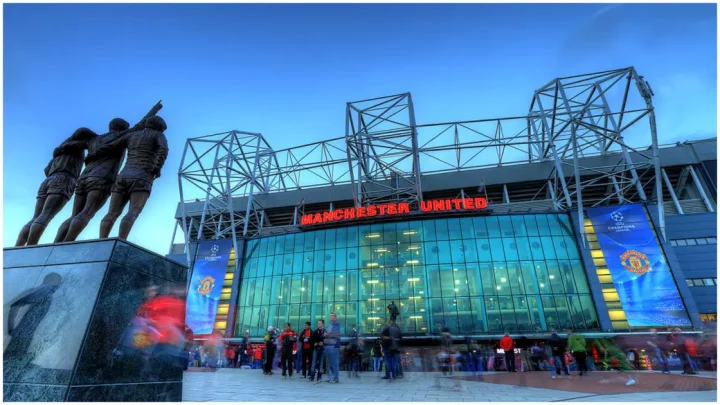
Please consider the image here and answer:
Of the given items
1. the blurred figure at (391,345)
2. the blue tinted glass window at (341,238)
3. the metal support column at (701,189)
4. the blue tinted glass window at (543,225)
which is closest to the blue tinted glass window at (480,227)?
the blue tinted glass window at (543,225)

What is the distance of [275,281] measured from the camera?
29312mm

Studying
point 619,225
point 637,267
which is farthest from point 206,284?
point 619,225

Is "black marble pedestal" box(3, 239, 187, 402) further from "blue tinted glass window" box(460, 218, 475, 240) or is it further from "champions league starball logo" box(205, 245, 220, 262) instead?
"champions league starball logo" box(205, 245, 220, 262)

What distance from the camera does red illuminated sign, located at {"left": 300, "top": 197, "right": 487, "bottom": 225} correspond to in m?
28.0

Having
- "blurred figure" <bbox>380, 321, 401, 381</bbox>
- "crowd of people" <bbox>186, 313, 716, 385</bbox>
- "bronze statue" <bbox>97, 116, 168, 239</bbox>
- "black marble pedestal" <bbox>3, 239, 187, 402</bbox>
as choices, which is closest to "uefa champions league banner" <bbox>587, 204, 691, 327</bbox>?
"crowd of people" <bbox>186, 313, 716, 385</bbox>

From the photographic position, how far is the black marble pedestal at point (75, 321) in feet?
13.1

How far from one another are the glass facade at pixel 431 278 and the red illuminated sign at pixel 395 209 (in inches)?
38.4

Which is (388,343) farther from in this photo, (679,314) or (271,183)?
(271,183)

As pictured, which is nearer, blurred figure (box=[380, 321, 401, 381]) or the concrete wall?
blurred figure (box=[380, 321, 401, 381])

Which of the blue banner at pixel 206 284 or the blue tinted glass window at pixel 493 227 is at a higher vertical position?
the blue tinted glass window at pixel 493 227

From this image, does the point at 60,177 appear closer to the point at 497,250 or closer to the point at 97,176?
the point at 97,176

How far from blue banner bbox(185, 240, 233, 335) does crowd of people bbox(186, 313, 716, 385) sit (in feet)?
12.6

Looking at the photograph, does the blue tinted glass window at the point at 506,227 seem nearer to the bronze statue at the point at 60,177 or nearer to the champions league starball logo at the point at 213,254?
the champions league starball logo at the point at 213,254

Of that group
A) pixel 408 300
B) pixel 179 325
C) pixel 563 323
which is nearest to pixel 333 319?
pixel 179 325
